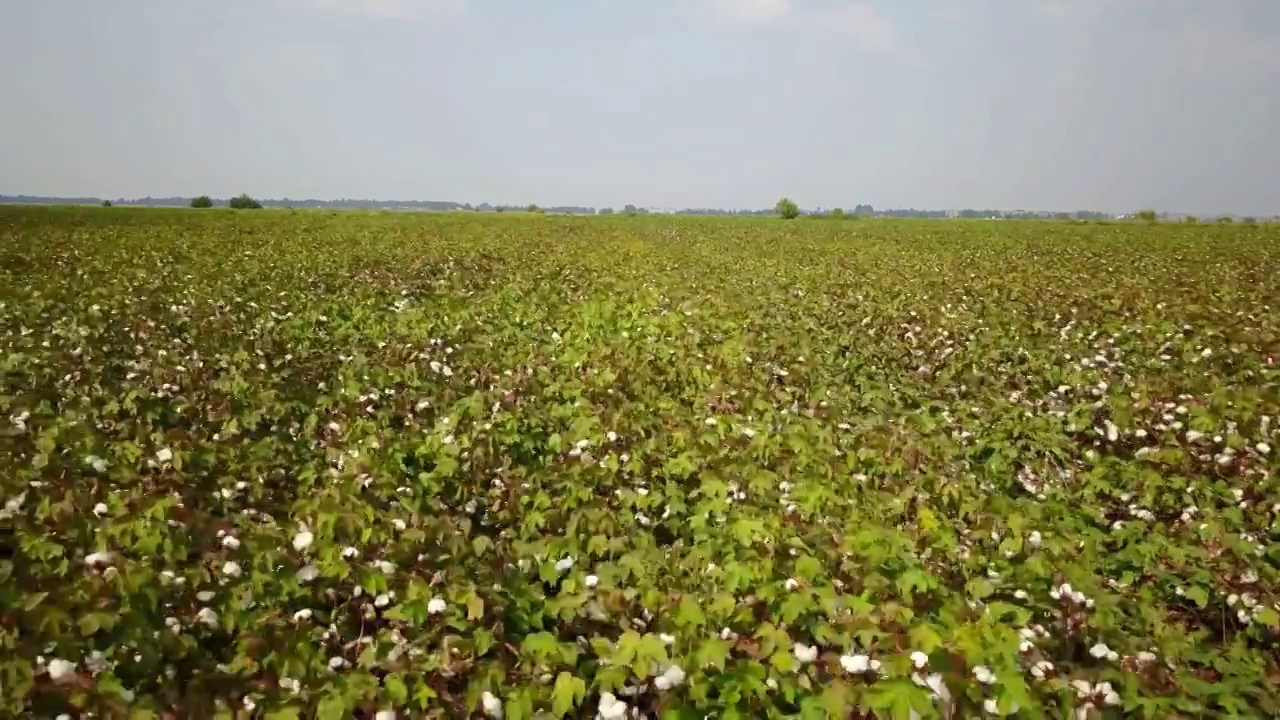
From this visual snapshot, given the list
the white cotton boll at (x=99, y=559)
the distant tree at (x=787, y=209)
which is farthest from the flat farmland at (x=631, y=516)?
the distant tree at (x=787, y=209)

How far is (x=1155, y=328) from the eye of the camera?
1151 cm

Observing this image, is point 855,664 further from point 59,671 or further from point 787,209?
point 787,209

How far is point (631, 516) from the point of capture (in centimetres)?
533

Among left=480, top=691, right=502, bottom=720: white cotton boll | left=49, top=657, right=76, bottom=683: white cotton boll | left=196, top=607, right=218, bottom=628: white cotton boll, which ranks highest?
left=49, top=657, right=76, bottom=683: white cotton boll

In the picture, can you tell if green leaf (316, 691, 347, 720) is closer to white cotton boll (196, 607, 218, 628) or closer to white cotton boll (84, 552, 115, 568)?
white cotton boll (196, 607, 218, 628)

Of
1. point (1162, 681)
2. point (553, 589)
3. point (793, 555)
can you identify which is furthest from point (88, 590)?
point (1162, 681)

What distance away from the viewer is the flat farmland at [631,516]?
321 centimetres

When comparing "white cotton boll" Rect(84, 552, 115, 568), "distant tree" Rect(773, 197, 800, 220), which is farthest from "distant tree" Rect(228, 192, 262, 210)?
"white cotton boll" Rect(84, 552, 115, 568)

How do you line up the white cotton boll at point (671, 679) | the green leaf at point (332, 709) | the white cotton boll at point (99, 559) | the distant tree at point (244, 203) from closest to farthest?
the green leaf at point (332, 709), the white cotton boll at point (671, 679), the white cotton boll at point (99, 559), the distant tree at point (244, 203)

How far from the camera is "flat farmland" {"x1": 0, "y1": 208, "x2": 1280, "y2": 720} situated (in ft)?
10.5

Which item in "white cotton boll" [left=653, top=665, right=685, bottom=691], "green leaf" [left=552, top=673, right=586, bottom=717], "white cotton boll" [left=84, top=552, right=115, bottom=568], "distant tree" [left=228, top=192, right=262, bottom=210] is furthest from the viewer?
"distant tree" [left=228, top=192, right=262, bottom=210]

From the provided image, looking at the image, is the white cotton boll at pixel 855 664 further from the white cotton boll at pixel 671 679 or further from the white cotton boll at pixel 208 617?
the white cotton boll at pixel 208 617

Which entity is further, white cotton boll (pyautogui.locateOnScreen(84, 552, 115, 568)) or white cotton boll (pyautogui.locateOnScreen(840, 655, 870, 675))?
white cotton boll (pyautogui.locateOnScreen(84, 552, 115, 568))

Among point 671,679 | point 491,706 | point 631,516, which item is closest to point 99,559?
point 491,706
